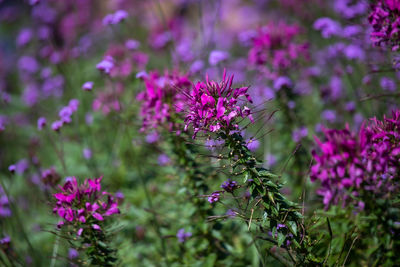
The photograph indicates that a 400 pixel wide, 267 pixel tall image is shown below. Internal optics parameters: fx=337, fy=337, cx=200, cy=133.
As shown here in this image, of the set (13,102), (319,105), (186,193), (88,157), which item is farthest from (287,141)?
(13,102)

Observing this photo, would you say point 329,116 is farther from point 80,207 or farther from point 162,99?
point 80,207

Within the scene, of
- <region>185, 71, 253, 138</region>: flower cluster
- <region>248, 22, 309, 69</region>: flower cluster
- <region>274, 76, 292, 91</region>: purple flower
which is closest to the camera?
<region>185, 71, 253, 138</region>: flower cluster

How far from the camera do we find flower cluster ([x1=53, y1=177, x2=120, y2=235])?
186 centimetres

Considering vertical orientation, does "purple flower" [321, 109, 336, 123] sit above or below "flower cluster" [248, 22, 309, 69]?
below

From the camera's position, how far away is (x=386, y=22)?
1.90m

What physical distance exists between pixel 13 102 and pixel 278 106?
5210 mm

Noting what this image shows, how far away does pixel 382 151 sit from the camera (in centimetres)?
149

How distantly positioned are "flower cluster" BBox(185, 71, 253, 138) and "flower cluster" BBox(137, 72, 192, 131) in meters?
0.78

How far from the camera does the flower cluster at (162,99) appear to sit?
2441mm

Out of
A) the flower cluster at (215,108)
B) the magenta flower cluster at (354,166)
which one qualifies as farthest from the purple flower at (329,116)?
the flower cluster at (215,108)

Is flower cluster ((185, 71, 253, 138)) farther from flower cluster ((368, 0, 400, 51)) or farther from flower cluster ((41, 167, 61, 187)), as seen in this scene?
flower cluster ((41, 167, 61, 187))

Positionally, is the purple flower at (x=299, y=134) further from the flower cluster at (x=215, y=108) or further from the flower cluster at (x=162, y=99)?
the flower cluster at (x=215, y=108)

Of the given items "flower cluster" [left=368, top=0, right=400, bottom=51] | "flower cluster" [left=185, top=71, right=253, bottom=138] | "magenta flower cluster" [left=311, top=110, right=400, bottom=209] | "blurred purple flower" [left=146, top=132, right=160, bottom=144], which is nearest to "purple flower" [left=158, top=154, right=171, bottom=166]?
"blurred purple flower" [left=146, top=132, right=160, bottom=144]

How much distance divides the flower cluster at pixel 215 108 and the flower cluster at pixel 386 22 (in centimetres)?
94
